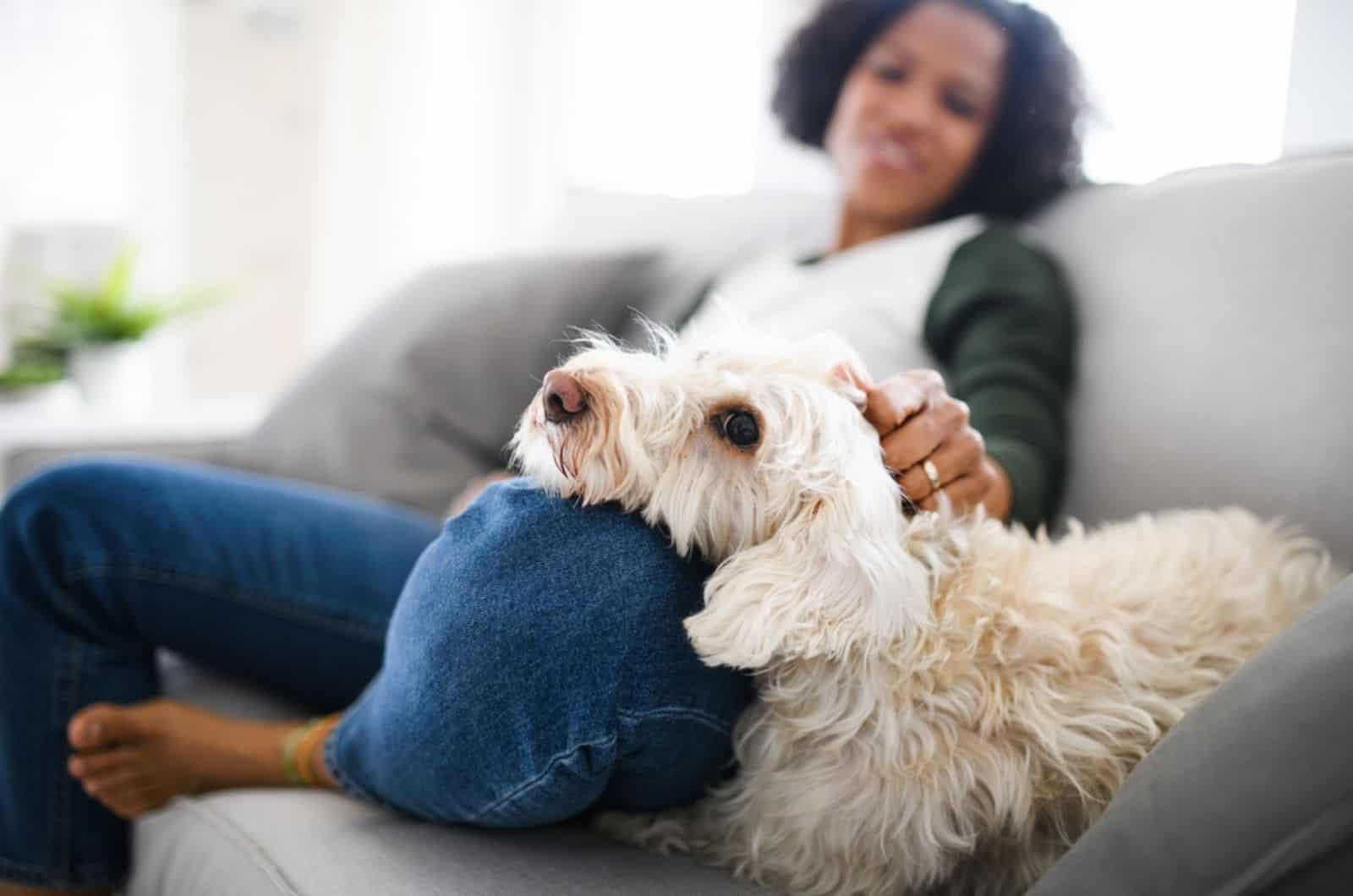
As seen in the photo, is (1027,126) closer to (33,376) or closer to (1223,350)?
(1223,350)

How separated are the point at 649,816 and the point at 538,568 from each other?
0.27 m

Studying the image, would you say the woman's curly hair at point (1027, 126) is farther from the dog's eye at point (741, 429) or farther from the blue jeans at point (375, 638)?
the blue jeans at point (375, 638)

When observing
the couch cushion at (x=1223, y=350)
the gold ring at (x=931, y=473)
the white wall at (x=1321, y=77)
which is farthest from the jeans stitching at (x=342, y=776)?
the white wall at (x=1321, y=77)

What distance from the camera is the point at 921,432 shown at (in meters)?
0.81

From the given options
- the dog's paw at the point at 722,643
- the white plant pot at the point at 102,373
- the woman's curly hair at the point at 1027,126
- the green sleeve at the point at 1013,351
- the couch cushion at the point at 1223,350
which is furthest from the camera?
the white plant pot at the point at 102,373

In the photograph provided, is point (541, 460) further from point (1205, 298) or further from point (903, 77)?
point (903, 77)

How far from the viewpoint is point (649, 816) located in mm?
843

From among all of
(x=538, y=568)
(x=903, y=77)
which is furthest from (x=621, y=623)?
(x=903, y=77)

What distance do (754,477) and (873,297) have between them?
54 centimetres

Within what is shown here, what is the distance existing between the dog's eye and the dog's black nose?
12 cm

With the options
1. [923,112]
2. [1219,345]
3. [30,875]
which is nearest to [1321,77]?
[1219,345]

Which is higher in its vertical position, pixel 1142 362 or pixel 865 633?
pixel 1142 362

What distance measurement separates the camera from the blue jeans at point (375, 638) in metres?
0.72

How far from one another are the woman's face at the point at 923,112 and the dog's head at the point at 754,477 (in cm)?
74
